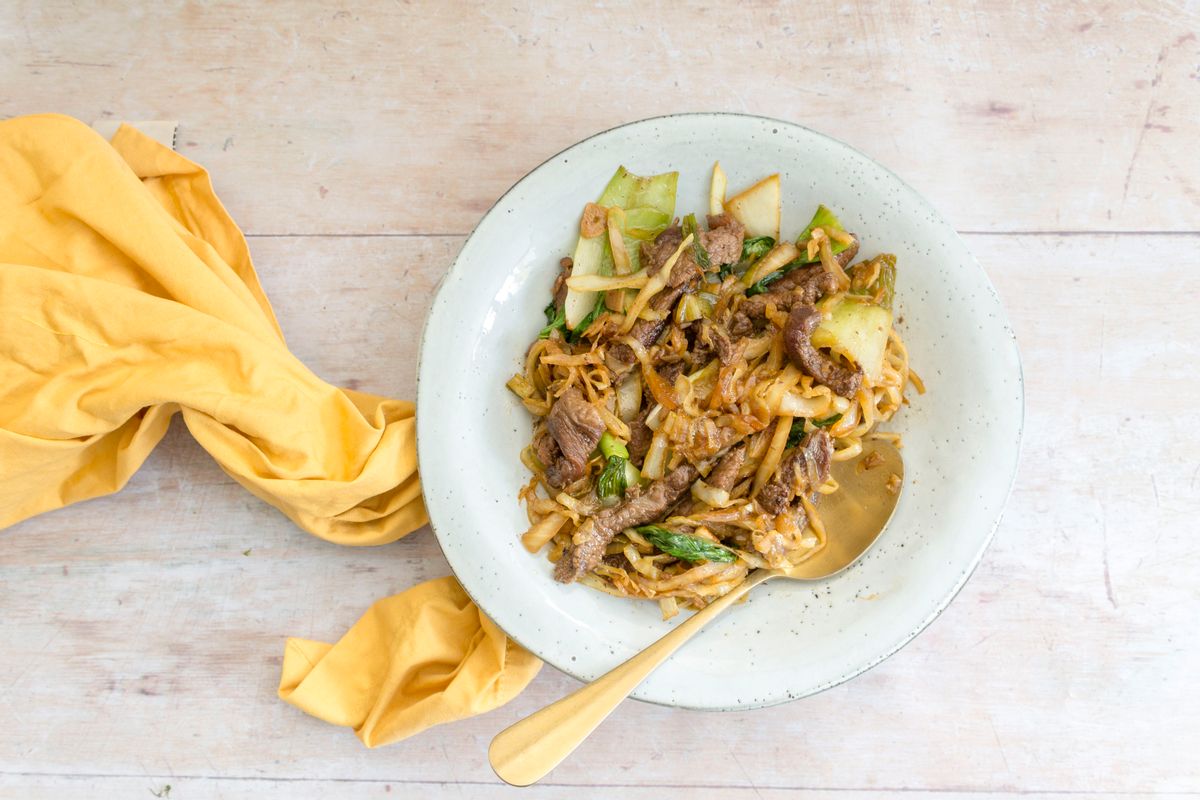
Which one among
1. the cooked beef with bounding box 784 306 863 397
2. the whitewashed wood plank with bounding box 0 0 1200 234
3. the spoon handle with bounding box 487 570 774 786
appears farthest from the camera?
the whitewashed wood plank with bounding box 0 0 1200 234

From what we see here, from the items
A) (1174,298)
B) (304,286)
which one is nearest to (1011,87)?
(1174,298)

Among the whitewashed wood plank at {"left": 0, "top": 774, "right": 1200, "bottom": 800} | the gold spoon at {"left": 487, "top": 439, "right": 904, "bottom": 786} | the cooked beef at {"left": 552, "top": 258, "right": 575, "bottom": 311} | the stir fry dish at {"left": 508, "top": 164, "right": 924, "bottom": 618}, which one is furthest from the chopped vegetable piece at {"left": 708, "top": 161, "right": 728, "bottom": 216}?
the whitewashed wood plank at {"left": 0, "top": 774, "right": 1200, "bottom": 800}

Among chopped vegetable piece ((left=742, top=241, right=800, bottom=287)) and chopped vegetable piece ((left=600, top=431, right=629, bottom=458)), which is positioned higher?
chopped vegetable piece ((left=742, top=241, right=800, bottom=287))

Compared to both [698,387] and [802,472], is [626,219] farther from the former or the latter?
[802,472]

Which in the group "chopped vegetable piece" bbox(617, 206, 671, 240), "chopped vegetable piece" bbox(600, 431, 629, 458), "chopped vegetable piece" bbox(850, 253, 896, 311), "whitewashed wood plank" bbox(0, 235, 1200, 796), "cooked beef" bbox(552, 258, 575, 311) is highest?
"chopped vegetable piece" bbox(617, 206, 671, 240)

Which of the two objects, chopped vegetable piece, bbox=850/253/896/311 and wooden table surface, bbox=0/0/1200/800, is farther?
wooden table surface, bbox=0/0/1200/800

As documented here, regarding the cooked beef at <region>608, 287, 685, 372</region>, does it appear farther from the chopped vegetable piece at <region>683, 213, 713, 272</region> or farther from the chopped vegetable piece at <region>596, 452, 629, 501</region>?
the chopped vegetable piece at <region>596, 452, 629, 501</region>

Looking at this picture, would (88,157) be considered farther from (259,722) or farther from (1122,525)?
(1122,525)
